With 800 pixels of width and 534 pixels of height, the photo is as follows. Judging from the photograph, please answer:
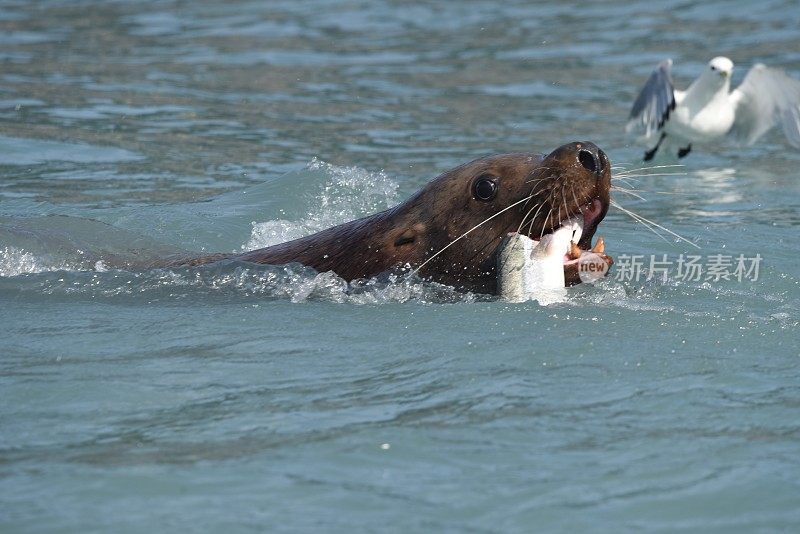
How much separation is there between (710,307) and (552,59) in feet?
31.2

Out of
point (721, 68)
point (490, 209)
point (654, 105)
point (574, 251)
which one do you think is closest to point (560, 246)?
point (574, 251)

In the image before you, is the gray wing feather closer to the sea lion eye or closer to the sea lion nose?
the sea lion eye

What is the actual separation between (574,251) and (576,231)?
0.10 metres

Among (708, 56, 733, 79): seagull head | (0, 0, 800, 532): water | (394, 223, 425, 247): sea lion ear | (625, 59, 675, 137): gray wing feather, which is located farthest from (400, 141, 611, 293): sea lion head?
(708, 56, 733, 79): seagull head

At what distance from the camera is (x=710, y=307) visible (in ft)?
19.4

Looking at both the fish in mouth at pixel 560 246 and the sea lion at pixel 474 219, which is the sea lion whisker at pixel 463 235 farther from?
the fish in mouth at pixel 560 246

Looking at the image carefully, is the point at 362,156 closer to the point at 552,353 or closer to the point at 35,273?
the point at 35,273

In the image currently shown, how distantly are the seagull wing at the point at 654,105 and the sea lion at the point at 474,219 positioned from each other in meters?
4.62

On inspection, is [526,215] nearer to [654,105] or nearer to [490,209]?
[490,209]

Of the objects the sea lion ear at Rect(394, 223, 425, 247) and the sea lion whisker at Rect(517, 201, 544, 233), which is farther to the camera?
the sea lion ear at Rect(394, 223, 425, 247)

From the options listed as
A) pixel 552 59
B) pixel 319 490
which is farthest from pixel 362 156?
pixel 319 490

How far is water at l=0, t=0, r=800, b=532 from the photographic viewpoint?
3.80 m

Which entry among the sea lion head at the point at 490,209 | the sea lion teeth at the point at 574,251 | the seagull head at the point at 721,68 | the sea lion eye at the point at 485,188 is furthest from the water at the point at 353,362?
the seagull head at the point at 721,68

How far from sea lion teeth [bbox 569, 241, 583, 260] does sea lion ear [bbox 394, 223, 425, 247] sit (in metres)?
0.73
